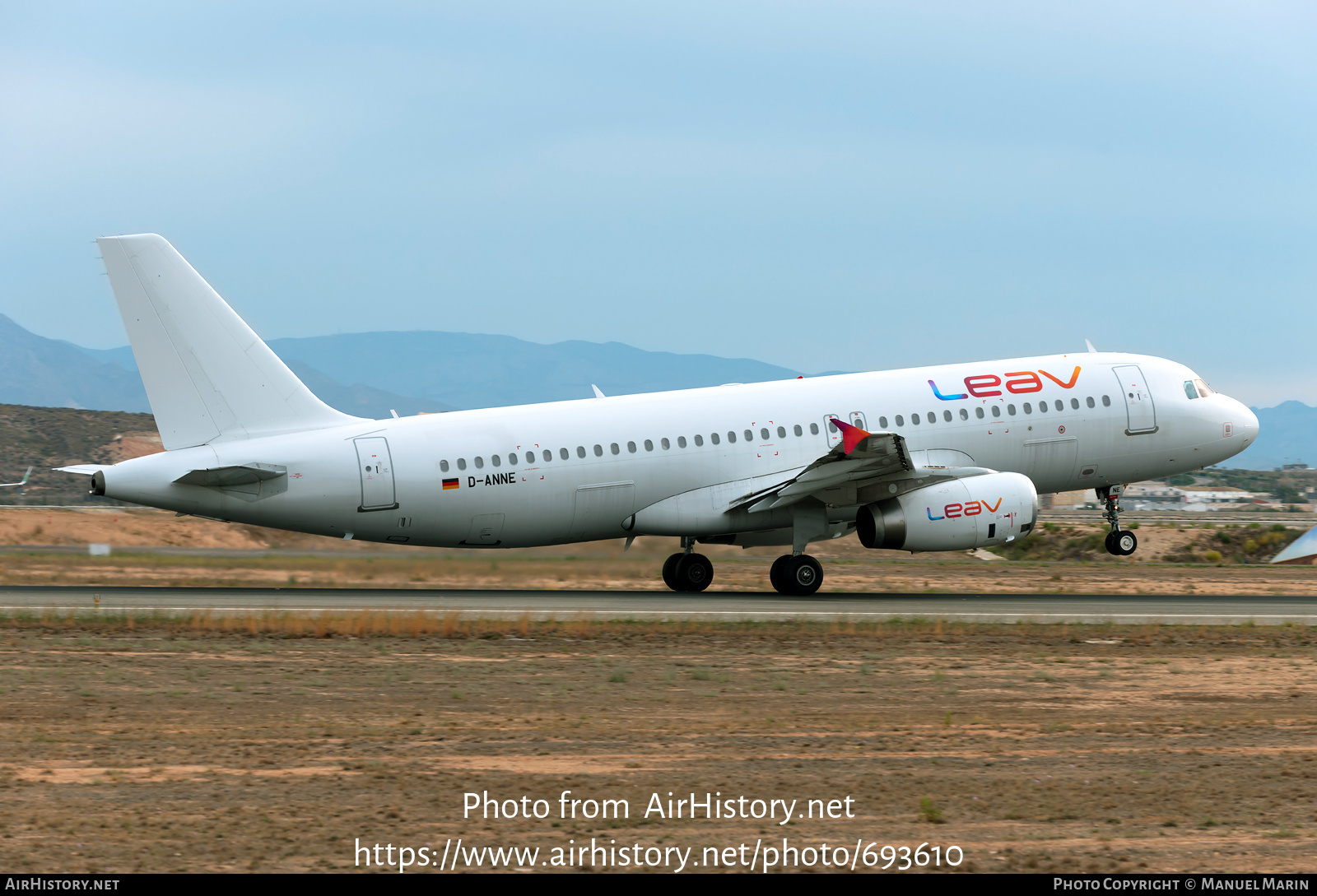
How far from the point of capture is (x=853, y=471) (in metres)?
29.0

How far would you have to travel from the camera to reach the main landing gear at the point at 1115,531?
3238 centimetres

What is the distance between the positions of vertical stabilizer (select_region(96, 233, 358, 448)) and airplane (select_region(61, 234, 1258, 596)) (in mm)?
37

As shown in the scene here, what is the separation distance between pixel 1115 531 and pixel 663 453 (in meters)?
11.7

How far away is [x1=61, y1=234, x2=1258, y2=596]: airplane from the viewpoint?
27359mm

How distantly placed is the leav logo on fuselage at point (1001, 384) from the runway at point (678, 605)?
4818mm

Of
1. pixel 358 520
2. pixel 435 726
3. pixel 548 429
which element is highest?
pixel 548 429

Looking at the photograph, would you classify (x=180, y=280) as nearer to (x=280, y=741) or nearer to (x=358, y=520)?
(x=358, y=520)

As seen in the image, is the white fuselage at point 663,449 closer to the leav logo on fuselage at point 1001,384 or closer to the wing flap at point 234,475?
the leav logo on fuselage at point 1001,384

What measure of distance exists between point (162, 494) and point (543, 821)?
61.2 feet

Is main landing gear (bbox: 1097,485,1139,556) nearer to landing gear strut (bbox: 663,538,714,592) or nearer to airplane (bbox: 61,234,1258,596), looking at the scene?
airplane (bbox: 61,234,1258,596)

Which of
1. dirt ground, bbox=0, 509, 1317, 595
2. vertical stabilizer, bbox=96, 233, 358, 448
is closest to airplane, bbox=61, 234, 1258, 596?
vertical stabilizer, bbox=96, 233, 358, 448

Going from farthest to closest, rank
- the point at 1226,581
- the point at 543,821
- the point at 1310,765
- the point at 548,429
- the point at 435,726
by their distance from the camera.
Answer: the point at 1226,581 → the point at 548,429 → the point at 435,726 → the point at 1310,765 → the point at 543,821
